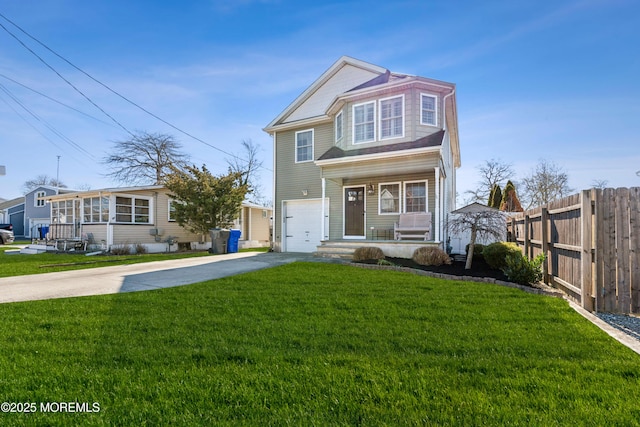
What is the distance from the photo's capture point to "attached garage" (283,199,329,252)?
1402 cm

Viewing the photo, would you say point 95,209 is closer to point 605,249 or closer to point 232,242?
point 232,242

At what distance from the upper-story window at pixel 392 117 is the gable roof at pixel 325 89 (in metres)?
2.77

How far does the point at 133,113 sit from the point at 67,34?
16.5 ft

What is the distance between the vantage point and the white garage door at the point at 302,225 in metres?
14.0

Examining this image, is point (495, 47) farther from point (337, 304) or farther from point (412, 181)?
point (337, 304)

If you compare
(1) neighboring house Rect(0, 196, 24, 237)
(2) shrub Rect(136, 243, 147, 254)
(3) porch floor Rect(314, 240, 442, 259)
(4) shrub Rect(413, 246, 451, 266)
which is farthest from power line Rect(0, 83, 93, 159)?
(1) neighboring house Rect(0, 196, 24, 237)

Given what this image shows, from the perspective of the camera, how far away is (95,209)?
16672 millimetres

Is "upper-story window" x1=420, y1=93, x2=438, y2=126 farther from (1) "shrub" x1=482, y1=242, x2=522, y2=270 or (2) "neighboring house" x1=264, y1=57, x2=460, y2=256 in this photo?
(1) "shrub" x1=482, y1=242, x2=522, y2=270

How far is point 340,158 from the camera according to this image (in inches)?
453

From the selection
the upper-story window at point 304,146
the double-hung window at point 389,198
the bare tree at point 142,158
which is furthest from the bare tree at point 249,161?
the double-hung window at point 389,198

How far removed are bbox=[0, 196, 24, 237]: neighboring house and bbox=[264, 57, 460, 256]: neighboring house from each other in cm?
4230

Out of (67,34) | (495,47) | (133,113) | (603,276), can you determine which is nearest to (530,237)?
(603,276)

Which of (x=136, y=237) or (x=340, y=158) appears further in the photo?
(x=136, y=237)

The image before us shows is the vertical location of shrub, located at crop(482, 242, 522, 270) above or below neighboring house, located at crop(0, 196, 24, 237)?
below
